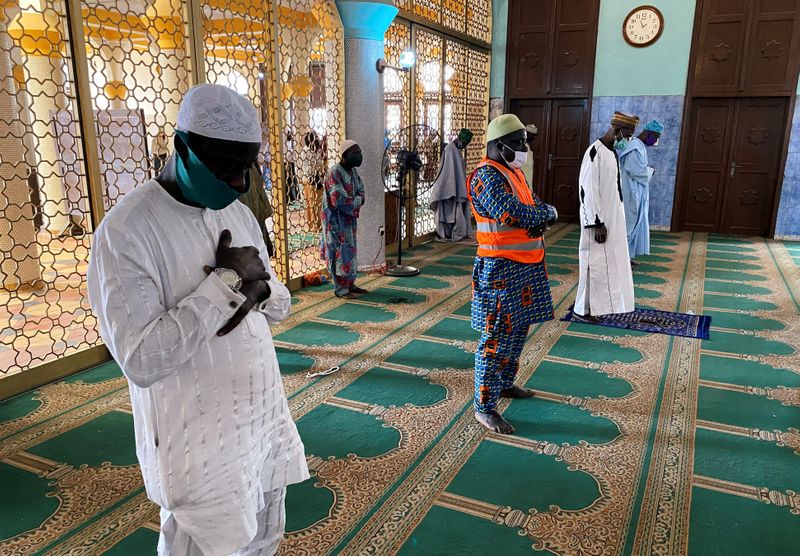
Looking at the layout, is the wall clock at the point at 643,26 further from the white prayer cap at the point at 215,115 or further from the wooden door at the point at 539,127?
the white prayer cap at the point at 215,115

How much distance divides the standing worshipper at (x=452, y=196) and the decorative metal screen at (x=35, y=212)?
4.21 metres

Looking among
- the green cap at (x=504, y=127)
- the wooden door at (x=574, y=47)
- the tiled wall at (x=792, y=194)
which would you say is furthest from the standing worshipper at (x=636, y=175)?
the green cap at (x=504, y=127)

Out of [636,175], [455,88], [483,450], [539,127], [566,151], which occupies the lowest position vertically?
[483,450]

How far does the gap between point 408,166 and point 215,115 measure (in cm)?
500

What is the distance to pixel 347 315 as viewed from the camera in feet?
15.9

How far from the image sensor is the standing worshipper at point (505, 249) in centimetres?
262

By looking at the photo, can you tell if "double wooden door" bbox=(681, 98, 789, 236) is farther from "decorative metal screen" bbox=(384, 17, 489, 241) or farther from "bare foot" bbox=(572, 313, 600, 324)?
"bare foot" bbox=(572, 313, 600, 324)

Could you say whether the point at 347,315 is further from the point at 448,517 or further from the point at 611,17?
the point at 611,17

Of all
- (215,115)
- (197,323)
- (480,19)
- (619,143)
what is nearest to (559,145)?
(480,19)

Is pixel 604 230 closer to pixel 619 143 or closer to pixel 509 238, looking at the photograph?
pixel 619 143

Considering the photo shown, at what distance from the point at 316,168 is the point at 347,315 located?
187cm

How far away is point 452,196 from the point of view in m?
7.86

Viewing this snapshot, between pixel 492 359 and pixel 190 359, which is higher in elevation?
pixel 190 359

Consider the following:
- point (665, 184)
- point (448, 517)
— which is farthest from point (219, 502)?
point (665, 184)
